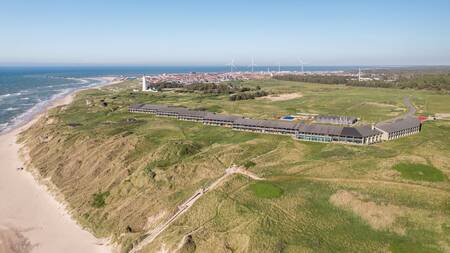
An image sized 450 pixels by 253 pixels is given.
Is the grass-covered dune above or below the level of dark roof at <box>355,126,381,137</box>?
below

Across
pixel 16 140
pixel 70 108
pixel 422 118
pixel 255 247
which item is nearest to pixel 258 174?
pixel 255 247

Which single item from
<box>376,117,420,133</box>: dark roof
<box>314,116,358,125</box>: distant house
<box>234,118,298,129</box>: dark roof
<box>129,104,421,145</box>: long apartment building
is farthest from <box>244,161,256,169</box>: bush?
<box>314,116,358,125</box>: distant house

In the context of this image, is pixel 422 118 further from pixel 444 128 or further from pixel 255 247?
pixel 255 247

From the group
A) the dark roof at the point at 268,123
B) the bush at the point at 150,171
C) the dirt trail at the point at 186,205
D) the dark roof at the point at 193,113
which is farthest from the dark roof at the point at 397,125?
the bush at the point at 150,171

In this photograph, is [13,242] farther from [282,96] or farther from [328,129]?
[282,96]

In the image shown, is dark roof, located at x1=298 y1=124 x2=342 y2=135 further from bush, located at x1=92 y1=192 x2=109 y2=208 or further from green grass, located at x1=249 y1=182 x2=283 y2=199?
bush, located at x1=92 y1=192 x2=109 y2=208
